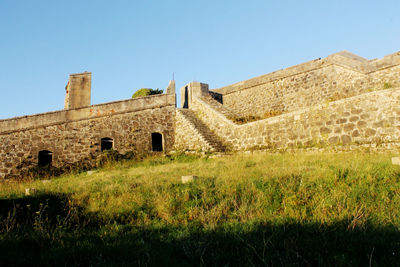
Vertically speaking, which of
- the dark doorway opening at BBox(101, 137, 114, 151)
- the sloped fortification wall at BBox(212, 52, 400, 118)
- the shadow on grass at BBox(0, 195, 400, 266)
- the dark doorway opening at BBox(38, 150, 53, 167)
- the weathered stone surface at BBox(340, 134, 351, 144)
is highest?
the sloped fortification wall at BBox(212, 52, 400, 118)

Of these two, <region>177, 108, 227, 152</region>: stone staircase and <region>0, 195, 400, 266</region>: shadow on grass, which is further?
<region>177, 108, 227, 152</region>: stone staircase

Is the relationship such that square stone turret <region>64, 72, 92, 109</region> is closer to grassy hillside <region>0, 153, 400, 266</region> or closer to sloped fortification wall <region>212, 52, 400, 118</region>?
sloped fortification wall <region>212, 52, 400, 118</region>

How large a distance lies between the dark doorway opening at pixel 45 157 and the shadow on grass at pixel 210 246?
1084cm

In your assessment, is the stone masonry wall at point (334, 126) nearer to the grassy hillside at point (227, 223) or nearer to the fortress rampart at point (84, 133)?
the grassy hillside at point (227, 223)

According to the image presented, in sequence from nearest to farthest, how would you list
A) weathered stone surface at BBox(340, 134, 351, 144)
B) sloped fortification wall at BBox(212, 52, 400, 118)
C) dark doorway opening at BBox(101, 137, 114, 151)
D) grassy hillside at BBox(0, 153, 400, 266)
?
grassy hillside at BBox(0, 153, 400, 266) → weathered stone surface at BBox(340, 134, 351, 144) → sloped fortification wall at BBox(212, 52, 400, 118) → dark doorway opening at BBox(101, 137, 114, 151)

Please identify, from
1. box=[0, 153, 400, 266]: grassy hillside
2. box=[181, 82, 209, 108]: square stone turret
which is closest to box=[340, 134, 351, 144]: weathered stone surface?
box=[0, 153, 400, 266]: grassy hillside

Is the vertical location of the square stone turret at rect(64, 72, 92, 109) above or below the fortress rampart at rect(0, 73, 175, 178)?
above

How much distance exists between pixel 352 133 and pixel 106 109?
1196cm

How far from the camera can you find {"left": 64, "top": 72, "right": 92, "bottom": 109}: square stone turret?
656 inches

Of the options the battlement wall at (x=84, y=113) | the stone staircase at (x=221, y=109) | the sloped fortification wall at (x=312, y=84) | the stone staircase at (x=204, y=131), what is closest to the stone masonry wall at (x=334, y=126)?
the stone staircase at (x=204, y=131)

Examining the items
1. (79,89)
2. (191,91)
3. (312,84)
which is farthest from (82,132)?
(312,84)

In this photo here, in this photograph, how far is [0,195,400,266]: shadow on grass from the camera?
9.32 feet

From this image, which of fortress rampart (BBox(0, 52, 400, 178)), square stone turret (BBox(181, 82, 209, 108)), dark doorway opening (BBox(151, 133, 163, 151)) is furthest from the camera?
square stone turret (BBox(181, 82, 209, 108))

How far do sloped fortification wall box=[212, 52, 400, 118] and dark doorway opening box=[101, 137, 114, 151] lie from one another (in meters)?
8.76
